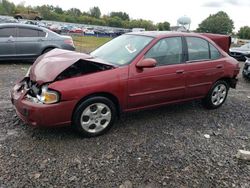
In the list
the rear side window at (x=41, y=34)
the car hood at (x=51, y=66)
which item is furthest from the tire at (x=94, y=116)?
the rear side window at (x=41, y=34)

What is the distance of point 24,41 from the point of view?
31.7 ft

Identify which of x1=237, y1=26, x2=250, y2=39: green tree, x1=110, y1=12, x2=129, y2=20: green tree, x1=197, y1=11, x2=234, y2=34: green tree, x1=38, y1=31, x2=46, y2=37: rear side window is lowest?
x1=38, y1=31, x2=46, y2=37: rear side window

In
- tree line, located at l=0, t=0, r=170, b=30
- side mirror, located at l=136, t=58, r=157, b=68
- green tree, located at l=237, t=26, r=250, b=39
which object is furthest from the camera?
tree line, located at l=0, t=0, r=170, b=30

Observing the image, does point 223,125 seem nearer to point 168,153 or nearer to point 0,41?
point 168,153

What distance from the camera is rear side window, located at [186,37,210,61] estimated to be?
5.18 metres

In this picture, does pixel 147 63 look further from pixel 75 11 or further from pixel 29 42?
pixel 75 11

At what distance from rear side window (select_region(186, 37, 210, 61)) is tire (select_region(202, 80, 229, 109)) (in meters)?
0.68

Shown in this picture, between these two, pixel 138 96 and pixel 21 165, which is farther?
pixel 138 96

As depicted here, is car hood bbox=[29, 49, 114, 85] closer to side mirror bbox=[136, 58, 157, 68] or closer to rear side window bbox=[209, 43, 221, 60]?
side mirror bbox=[136, 58, 157, 68]

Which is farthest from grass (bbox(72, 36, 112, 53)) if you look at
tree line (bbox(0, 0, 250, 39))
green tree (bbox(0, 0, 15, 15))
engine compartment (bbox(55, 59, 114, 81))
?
green tree (bbox(0, 0, 15, 15))

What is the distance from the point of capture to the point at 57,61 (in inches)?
164

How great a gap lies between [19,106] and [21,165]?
0.93m

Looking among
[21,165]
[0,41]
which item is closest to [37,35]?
[0,41]

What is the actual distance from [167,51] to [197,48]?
803mm
